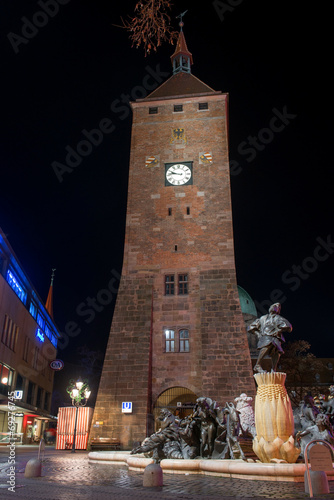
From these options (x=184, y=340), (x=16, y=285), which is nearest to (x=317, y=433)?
(x=184, y=340)

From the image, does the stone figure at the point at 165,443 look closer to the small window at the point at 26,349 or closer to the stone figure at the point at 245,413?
the stone figure at the point at 245,413

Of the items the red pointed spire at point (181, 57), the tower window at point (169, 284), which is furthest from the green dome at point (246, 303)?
the tower window at point (169, 284)

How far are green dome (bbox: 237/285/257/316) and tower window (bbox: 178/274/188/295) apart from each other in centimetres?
2658

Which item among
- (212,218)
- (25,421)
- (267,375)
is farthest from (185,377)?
(25,421)

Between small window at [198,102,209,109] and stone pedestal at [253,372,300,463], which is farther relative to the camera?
small window at [198,102,209,109]

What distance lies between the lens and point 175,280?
23.2 metres

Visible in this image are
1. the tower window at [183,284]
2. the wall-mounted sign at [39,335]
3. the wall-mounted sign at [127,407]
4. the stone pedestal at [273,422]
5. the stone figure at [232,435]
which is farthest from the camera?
the wall-mounted sign at [39,335]

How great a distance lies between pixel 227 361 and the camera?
2067 cm

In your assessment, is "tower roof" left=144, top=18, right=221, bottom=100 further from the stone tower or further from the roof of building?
the stone tower

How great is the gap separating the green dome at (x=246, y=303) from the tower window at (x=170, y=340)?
2758 cm

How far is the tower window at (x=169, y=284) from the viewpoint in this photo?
23156 mm

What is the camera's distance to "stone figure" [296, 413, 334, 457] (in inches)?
372

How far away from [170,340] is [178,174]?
10.2 meters

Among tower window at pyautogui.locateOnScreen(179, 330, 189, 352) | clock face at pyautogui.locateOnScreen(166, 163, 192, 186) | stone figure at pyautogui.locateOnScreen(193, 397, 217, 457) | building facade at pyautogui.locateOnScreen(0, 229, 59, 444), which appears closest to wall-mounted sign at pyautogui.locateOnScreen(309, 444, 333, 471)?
stone figure at pyautogui.locateOnScreen(193, 397, 217, 457)
